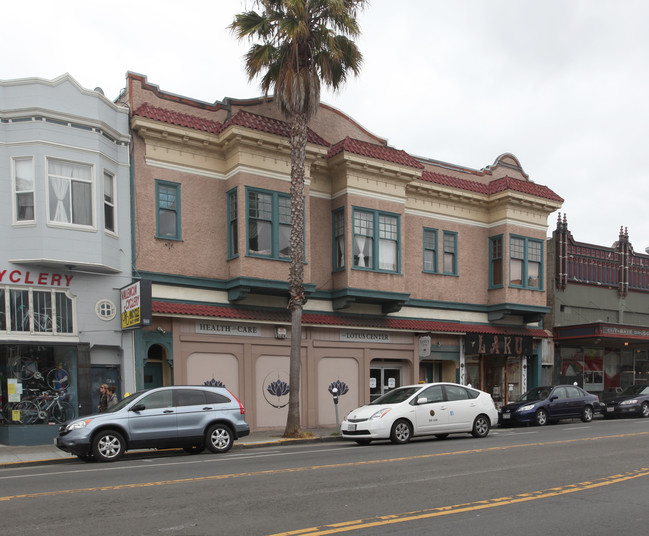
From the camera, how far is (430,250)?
25078 millimetres

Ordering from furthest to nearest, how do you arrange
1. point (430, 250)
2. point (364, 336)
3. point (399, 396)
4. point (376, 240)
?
point (430, 250), point (364, 336), point (376, 240), point (399, 396)

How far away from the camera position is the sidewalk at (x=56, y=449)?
13641 mm

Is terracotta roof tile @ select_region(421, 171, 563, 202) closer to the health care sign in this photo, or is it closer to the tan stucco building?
the tan stucco building

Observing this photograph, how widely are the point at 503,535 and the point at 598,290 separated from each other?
87.4 feet

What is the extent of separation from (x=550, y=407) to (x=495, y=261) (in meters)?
6.76

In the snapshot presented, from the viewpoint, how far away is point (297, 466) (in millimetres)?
11383

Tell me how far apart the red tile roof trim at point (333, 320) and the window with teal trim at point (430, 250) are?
209cm

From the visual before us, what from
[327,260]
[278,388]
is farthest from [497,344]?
[278,388]

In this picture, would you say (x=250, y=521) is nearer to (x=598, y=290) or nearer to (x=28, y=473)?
(x=28, y=473)

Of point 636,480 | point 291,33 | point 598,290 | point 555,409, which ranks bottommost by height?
point 555,409

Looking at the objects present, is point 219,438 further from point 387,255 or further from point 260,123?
point 387,255

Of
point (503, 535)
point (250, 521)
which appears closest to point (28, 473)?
point (250, 521)

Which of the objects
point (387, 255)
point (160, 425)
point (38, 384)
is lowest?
point (160, 425)

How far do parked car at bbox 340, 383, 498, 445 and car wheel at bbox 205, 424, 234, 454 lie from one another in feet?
9.10
